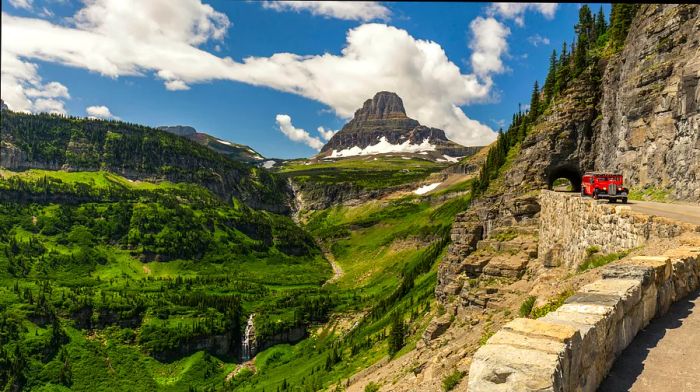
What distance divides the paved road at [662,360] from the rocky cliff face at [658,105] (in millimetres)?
33944

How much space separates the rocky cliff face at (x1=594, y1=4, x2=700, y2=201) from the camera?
43.1m

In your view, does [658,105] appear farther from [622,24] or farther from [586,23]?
[586,23]

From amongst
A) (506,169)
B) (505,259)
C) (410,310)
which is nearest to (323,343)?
(410,310)

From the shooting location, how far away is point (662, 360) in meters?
11.6

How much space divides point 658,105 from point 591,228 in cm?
2900

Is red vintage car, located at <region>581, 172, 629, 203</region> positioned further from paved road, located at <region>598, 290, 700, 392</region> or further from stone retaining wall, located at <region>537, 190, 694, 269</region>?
paved road, located at <region>598, 290, 700, 392</region>

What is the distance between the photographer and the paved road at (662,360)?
34.4 ft

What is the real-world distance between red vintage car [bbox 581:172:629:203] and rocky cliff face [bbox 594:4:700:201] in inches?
233

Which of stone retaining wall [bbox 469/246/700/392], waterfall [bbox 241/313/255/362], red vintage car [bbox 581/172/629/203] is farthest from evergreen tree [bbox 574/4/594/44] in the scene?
waterfall [bbox 241/313/255/362]

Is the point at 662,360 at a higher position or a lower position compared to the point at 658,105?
lower

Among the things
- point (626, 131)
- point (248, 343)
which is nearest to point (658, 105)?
point (626, 131)

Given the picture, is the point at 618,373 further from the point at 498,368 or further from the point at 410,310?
the point at 410,310

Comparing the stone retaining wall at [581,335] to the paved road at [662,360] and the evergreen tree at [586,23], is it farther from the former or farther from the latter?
the evergreen tree at [586,23]

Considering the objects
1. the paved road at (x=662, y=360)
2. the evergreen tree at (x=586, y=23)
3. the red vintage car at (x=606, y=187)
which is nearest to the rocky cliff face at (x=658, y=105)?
the red vintage car at (x=606, y=187)
